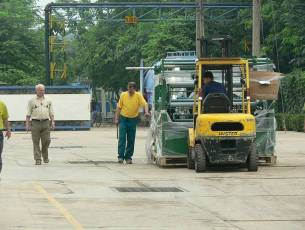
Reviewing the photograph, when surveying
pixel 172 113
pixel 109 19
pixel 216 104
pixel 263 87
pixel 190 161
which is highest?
pixel 109 19

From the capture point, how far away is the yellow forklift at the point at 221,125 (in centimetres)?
1797

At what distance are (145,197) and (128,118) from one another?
6.65m

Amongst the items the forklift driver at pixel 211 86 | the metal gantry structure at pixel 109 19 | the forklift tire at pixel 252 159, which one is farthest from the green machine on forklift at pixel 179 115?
the metal gantry structure at pixel 109 19

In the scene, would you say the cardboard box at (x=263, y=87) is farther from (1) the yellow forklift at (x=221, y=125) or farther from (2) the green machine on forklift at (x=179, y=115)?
(1) the yellow forklift at (x=221, y=125)

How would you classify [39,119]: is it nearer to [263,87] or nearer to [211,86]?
[211,86]

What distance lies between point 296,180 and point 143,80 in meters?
33.7

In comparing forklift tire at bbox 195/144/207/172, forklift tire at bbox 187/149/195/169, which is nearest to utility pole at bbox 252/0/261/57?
forklift tire at bbox 187/149/195/169

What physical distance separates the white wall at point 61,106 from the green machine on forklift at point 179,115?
2507cm

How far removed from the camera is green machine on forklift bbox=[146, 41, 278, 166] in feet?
64.0

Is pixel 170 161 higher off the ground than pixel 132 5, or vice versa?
pixel 132 5

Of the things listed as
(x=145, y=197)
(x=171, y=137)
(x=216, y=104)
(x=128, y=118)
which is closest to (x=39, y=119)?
(x=128, y=118)

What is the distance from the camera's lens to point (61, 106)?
4625cm

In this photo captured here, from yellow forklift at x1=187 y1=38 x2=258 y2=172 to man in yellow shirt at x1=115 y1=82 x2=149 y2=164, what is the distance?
6.96 feet

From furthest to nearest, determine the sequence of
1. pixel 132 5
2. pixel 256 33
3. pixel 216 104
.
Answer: pixel 132 5 < pixel 256 33 < pixel 216 104
